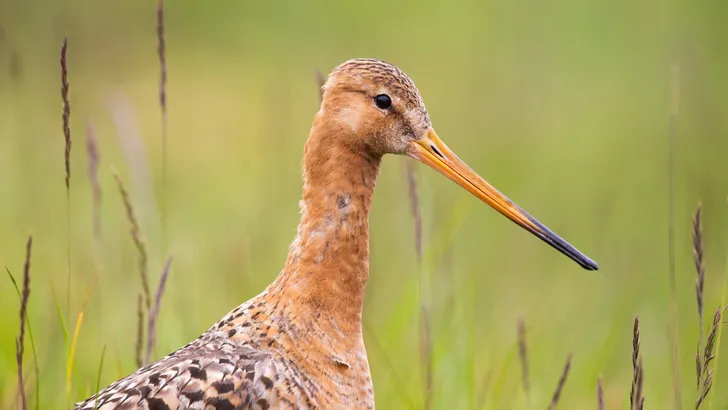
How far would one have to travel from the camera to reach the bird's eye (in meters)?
3.43

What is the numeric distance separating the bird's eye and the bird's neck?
0.15 metres

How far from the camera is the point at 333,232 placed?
342 centimetres

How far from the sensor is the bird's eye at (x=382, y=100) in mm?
3430

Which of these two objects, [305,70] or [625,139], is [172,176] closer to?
[305,70]

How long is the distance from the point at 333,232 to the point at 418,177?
218 centimetres

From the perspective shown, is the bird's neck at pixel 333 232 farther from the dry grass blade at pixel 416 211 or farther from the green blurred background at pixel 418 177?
the green blurred background at pixel 418 177

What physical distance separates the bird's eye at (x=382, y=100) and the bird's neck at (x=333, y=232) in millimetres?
149

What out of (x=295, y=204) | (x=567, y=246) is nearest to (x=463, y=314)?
(x=567, y=246)

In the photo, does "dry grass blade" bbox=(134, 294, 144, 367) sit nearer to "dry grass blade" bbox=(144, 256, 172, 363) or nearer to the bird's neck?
"dry grass blade" bbox=(144, 256, 172, 363)

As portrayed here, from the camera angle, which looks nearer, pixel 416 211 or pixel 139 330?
pixel 139 330

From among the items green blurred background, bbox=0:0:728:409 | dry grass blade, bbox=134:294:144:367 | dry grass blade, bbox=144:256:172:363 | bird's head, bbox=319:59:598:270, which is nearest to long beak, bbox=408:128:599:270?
bird's head, bbox=319:59:598:270

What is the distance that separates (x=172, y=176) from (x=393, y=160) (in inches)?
67.4

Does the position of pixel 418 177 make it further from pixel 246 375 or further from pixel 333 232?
pixel 246 375

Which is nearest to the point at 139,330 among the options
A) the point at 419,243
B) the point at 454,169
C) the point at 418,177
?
the point at 419,243
